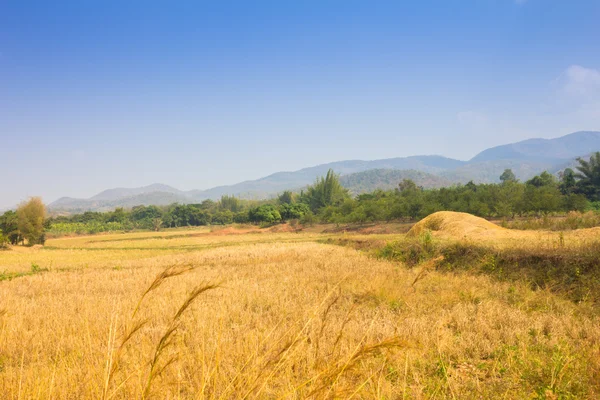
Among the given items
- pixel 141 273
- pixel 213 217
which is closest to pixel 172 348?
pixel 141 273

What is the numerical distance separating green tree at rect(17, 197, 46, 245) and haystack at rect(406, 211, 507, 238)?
4555cm

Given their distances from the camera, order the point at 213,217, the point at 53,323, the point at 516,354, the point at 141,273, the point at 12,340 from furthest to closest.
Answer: the point at 213,217, the point at 141,273, the point at 53,323, the point at 12,340, the point at 516,354

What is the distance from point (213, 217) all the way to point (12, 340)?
304ft

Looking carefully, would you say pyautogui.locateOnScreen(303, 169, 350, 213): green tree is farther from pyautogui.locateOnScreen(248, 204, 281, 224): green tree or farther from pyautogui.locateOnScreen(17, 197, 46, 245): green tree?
pyautogui.locateOnScreen(17, 197, 46, 245): green tree

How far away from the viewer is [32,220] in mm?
43094

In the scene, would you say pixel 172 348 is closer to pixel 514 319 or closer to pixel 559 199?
pixel 514 319

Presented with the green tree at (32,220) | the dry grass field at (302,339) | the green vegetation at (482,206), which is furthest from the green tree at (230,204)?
the dry grass field at (302,339)

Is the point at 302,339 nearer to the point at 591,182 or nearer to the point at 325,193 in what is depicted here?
the point at 591,182

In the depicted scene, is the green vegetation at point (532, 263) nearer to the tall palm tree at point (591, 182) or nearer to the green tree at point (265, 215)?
the tall palm tree at point (591, 182)

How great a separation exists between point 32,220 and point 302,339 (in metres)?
53.5

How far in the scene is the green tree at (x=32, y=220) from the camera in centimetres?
4175

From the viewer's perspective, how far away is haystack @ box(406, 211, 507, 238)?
63.4 feet

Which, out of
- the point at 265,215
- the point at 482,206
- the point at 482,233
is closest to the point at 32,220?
the point at 265,215

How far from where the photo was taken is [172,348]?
562 centimetres
